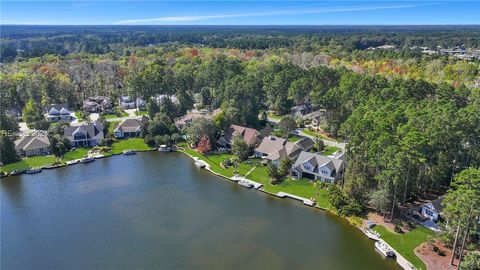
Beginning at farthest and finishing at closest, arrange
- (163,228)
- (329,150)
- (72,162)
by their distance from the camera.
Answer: (329,150) < (72,162) < (163,228)

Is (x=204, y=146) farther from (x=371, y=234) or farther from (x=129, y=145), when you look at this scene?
(x=371, y=234)

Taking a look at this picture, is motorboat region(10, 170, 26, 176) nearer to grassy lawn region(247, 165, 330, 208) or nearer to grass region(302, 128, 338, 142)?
grassy lawn region(247, 165, 330, 208)

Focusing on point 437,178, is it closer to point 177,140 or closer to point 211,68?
point 177,140

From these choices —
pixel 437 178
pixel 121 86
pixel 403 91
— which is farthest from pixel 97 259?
pixel 121 86

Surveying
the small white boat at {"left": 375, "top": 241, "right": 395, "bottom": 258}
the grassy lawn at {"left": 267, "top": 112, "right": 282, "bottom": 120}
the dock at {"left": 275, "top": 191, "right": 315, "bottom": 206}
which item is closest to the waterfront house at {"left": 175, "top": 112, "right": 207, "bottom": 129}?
the grassy lawn at {"left": 267, "top": 112, "right": 282, "bottom": 120}

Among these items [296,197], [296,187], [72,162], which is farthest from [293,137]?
[72,162]
